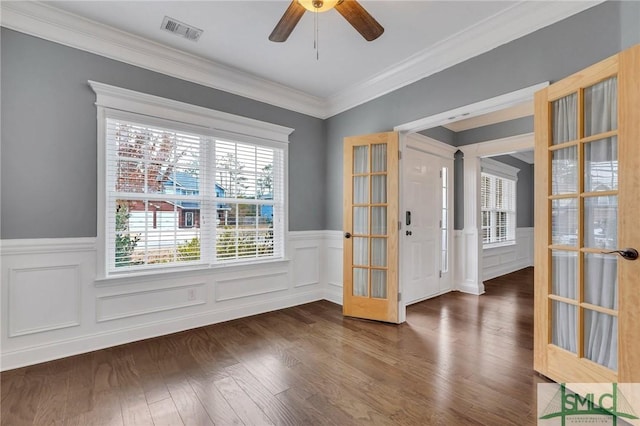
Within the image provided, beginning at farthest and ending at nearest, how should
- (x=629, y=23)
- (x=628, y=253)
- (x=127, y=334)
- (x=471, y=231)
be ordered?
(x=471, y=231), (x=127, y=334), (x=629, y=23), (x=628, y=253)

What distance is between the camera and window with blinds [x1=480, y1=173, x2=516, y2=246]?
18.4ft

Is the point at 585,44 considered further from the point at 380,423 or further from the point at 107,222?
the point at 107,222

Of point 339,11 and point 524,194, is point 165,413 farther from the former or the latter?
point 524,194

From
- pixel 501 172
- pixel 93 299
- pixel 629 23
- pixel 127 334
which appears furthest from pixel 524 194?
pixel 93 299

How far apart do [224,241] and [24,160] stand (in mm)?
1834

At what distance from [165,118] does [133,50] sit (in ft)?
2.17

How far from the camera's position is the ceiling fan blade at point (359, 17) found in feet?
5.84

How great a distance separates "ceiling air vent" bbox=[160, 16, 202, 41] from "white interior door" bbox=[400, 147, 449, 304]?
286 centimetres

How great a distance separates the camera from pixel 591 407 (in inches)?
71.0

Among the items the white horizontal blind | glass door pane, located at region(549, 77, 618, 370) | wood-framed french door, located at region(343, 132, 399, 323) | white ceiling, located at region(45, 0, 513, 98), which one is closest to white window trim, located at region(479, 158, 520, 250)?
wood-framed french door, located at region(343, 132, 399, 323)

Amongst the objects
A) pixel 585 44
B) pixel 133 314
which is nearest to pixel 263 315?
pixel 133 314

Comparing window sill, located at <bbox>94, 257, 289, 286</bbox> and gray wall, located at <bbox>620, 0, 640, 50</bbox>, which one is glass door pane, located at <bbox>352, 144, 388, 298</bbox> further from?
gray wall, located at <bbox>620, 0, 640, 50</bbox>

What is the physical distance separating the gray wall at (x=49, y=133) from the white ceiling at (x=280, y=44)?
15cm

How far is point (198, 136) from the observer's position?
323cm
